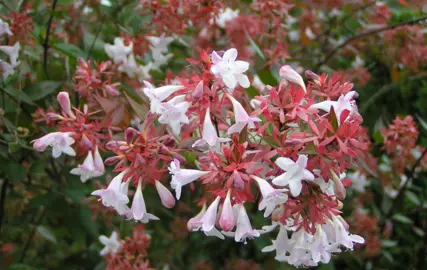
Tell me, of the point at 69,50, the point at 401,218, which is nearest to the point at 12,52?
the point at 69,50

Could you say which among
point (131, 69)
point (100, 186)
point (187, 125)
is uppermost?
point (187, 125)

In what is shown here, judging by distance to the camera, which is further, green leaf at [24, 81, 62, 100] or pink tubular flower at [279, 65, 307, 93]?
green leaf at [24, 81, 62, 100]

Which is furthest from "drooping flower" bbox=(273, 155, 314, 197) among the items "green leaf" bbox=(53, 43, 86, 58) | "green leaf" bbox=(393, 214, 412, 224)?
"green leaf" bbox=(393, 214, 412, 224)

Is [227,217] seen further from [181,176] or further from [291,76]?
[291,76]

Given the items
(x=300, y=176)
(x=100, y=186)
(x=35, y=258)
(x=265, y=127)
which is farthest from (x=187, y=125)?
(x=35, y=258)

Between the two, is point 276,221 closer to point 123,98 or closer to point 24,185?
point 123,98

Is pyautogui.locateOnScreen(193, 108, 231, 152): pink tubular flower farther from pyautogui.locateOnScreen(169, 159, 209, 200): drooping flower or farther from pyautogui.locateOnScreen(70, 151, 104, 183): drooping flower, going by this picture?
pyautogui.locateOnScreen(70, 151, 104, 183): drooping flower

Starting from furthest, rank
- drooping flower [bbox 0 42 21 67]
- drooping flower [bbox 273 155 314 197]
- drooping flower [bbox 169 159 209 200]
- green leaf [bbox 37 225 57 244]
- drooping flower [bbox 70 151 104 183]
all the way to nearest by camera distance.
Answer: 1. green leaf [bbox 37 225 57 244]
2. drooping flower [bbox 0 42 21 67]
3. drooping flower [bbox 70 151 104 183]
4. drooping flower [bbox 169 159 209 200]
5. drooping flower [bbox 273 155 314 197]
